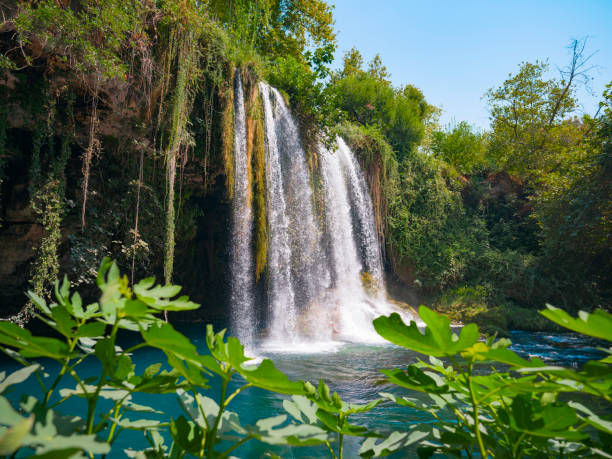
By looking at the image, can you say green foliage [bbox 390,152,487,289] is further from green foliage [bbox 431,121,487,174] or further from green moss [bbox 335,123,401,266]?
green foliage [bbox 431,121,487,174]

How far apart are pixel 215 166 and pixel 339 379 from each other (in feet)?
13.2

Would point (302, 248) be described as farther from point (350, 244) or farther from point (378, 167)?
point (378, 167)

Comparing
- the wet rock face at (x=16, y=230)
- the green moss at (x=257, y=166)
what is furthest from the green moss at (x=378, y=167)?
the wet rock face at (x=16, y=230)

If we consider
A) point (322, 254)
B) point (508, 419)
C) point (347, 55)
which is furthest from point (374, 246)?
point (347, 55)

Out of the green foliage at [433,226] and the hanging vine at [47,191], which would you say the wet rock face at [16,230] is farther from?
the green foliage at [433,226]

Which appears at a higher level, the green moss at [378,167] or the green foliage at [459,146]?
the green foliage at [459,146]

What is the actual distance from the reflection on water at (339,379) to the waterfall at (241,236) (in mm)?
852

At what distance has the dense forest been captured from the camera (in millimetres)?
4395

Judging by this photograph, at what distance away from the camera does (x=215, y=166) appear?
617cm

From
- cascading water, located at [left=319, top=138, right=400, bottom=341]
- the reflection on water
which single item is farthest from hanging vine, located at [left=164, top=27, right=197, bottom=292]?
cascading water, located at [left=319, top=138, right=400, bottom=341]

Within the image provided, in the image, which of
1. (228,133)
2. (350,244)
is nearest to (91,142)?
(228,133)

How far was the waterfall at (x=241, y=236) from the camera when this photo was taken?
20.1 feet

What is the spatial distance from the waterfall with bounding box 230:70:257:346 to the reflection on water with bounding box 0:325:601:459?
33.5 inches

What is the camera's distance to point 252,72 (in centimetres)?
626
